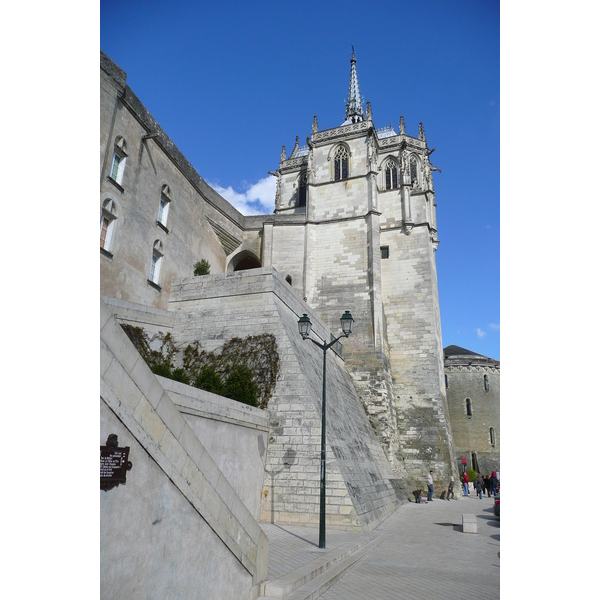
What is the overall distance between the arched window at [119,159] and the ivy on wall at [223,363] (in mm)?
5589

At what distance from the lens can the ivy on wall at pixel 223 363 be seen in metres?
12.2

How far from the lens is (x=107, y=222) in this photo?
1551cm

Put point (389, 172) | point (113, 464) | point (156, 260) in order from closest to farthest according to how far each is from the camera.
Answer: point (113, 464) < point (156, 260) < point (389, 172)

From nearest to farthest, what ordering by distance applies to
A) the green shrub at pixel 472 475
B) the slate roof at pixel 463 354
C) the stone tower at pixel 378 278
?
the stone tower at pixel 378 278
the green shrub at pixel 472 475
the slate roof at pixel 463 354

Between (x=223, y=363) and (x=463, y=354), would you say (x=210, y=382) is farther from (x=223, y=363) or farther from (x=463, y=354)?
Result: (x=463, y=354)

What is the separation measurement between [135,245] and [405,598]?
14.6m

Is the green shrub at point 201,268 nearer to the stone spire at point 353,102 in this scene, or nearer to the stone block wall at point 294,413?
the stone block wall at point 294,413

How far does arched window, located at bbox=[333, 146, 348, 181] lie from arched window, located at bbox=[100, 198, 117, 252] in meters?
16.4

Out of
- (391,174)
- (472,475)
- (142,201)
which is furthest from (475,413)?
(142,201)

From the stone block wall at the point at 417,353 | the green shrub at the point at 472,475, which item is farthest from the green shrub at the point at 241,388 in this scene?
the green shrub at the point at 472,475

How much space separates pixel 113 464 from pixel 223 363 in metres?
10.5

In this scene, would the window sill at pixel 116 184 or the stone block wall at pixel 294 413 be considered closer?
the stone block wall at pixel 294 413

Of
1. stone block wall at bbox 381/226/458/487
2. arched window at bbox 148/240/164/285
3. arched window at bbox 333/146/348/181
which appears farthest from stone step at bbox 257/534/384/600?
arched window at bbox 333/146/348/181
